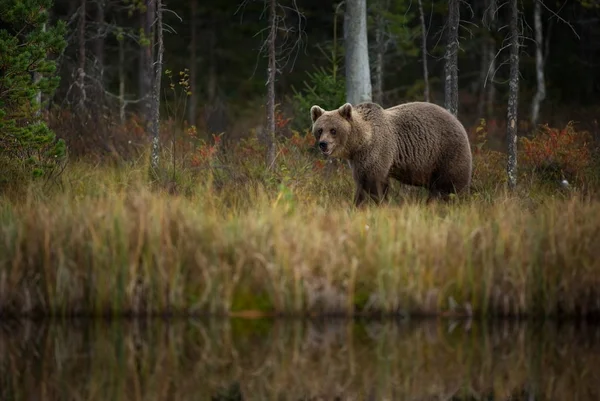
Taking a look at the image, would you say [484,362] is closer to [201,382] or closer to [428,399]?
[428,399]

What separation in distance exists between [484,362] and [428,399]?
842mm

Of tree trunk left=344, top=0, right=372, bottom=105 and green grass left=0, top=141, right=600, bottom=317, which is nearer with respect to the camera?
green grass left=0, top=141, right=600, bottom=317

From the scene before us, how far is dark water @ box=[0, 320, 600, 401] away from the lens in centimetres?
568

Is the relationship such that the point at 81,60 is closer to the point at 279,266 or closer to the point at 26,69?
the point at 26,69

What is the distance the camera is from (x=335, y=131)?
445 inches

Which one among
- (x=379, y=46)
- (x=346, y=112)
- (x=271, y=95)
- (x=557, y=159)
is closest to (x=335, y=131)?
(x=346, y=112)

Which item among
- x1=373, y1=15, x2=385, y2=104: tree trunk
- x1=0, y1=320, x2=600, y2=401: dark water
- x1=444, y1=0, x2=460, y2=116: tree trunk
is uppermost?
x1=373, y1=15, x2=385, y2=104: tree trunk

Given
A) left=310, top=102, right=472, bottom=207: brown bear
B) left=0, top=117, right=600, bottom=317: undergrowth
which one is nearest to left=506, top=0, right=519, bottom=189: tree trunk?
left=310, top=102, right=472, bottom=207: brown bear

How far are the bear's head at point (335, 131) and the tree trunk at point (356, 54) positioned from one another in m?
4.88

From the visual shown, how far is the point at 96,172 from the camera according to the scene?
1229cm

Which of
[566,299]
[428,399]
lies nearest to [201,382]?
[428,399]

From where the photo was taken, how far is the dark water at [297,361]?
223 inches

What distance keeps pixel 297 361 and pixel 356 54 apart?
35.9ft

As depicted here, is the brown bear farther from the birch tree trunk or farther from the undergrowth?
the birch tree trunk
